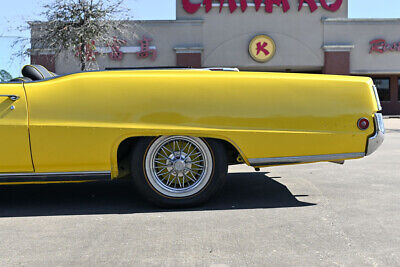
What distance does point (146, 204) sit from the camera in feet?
15.4

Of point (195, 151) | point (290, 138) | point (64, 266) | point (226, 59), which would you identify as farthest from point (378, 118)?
point (226, 59)

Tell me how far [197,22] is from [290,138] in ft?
84.3

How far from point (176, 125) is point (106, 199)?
48.2 inches

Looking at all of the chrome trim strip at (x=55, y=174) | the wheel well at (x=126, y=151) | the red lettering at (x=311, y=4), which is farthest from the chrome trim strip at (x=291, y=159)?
the red lettering at (x=311, y=4)

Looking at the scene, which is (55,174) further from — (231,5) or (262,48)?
(231,5)

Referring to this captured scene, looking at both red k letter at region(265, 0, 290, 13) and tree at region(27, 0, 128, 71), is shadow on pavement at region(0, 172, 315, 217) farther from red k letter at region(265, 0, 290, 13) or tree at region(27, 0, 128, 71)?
red k letter at region(265, 0, 290, 13)

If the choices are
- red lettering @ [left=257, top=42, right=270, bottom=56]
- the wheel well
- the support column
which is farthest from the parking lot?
the support column

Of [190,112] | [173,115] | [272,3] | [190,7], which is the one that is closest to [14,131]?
[173,115]

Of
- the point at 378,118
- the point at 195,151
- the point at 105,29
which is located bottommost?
the point at 195,151

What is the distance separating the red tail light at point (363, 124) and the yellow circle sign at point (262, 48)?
25.3 m

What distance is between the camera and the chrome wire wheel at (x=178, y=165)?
446 cm

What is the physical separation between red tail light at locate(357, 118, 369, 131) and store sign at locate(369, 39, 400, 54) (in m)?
27.8

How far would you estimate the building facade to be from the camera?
29141mm

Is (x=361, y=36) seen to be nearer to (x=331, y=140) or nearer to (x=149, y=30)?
(x=149, y=30)
